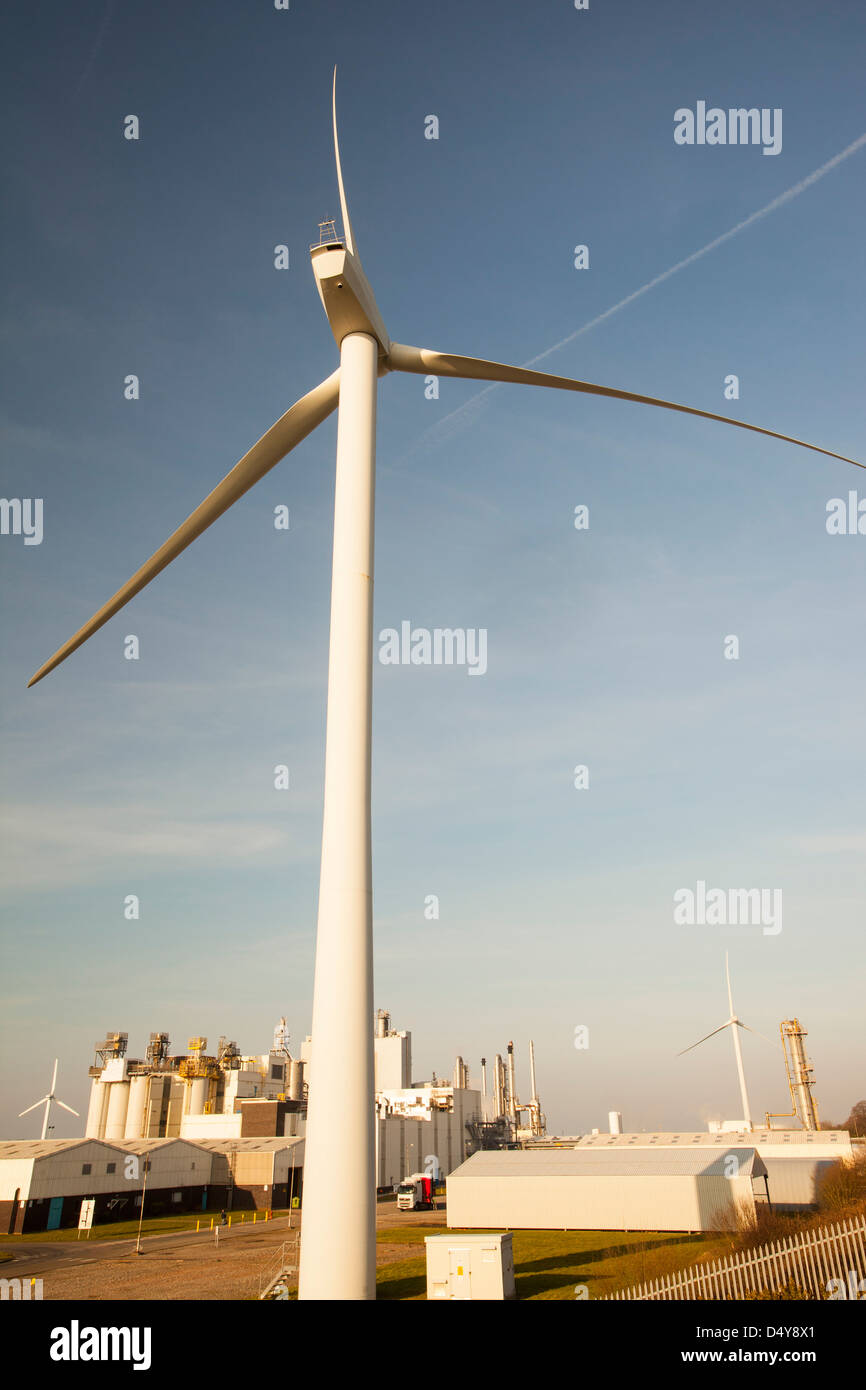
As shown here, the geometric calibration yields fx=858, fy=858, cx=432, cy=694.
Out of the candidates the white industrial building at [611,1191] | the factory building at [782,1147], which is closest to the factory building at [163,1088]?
the factory building at [782,1147]

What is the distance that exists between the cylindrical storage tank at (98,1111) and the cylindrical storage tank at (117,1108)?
1108 millimetres

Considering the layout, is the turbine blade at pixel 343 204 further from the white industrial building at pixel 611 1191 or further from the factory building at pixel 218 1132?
the white industrial building at pixel 611 1191

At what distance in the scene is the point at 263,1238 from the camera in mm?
57188

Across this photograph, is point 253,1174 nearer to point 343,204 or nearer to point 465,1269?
point 465,1269

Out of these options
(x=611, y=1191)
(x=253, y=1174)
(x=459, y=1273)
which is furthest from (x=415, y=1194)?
(x=459, y=1273)

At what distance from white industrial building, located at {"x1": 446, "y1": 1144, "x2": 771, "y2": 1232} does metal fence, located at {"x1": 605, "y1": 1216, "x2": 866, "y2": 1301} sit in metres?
21.6

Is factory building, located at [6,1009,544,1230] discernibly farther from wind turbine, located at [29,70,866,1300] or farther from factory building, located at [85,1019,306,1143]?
wind turbine, located at [29,70,866,1300]

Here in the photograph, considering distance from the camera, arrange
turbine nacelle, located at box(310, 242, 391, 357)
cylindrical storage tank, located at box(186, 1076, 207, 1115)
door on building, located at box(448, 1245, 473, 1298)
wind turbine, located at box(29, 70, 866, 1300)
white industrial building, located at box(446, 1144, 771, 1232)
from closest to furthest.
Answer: wind turbine, located at box(29, 70, 866, 1300), turbine nacelle, located at box(310, 242, 391, 357), door on building, located at box(448, 1245, 473, 1298), white industrial building, located at box(446, 1144, 771, 1232), cylindrical storage tank, located at box(186, 1076, 207, 1115)

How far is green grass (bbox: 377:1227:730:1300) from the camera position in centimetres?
3581

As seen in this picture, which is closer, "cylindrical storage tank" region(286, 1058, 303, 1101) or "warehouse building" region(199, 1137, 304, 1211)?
"warehouse building" region(199, 1137, 304, 1211)

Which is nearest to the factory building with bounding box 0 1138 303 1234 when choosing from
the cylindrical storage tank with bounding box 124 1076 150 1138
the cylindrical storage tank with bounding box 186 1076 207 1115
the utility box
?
the cylindrical storage tank with bounding box 186 1076 207 1115

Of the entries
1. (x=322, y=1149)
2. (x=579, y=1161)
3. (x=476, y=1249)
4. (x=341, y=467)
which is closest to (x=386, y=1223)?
(x=579, y=1161)

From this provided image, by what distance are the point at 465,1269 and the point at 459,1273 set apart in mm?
269
